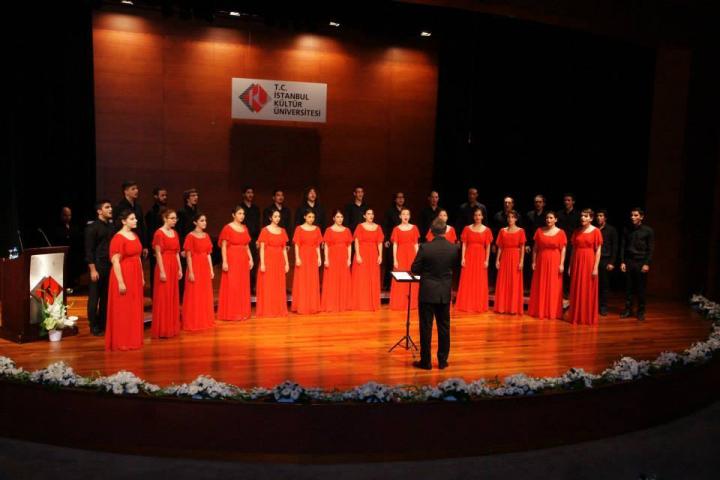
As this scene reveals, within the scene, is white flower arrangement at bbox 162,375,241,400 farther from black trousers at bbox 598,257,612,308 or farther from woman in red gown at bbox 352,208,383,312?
black trousers at bbox 598,257,612,308

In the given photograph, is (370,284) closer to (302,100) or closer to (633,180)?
(302,100)

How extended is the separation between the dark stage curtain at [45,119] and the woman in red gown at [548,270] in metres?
6.34

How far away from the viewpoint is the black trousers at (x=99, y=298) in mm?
6900

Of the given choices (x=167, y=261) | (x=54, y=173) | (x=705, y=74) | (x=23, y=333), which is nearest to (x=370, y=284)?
(x=167, y=261)

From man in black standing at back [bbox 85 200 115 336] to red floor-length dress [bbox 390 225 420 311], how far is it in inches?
138

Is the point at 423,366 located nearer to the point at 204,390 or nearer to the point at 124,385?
the point at 204,390

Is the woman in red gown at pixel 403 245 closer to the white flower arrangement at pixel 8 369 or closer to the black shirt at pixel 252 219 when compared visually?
the black shirt at pixel 252 219

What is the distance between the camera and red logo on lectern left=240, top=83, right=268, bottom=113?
11.1m

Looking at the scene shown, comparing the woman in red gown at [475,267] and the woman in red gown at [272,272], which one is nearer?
the woman in red gown at [272,272]

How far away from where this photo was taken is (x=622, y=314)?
8625 millimetres

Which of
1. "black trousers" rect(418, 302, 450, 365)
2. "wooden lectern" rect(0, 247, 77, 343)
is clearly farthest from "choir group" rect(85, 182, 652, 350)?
"black trousers" rect(418, 302, 450, 365)

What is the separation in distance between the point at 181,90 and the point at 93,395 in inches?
276

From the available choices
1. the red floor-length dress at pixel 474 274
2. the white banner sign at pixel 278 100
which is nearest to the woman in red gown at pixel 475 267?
the red floor-length dress at pixel 474 274

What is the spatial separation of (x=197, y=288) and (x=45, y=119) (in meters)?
3.63
